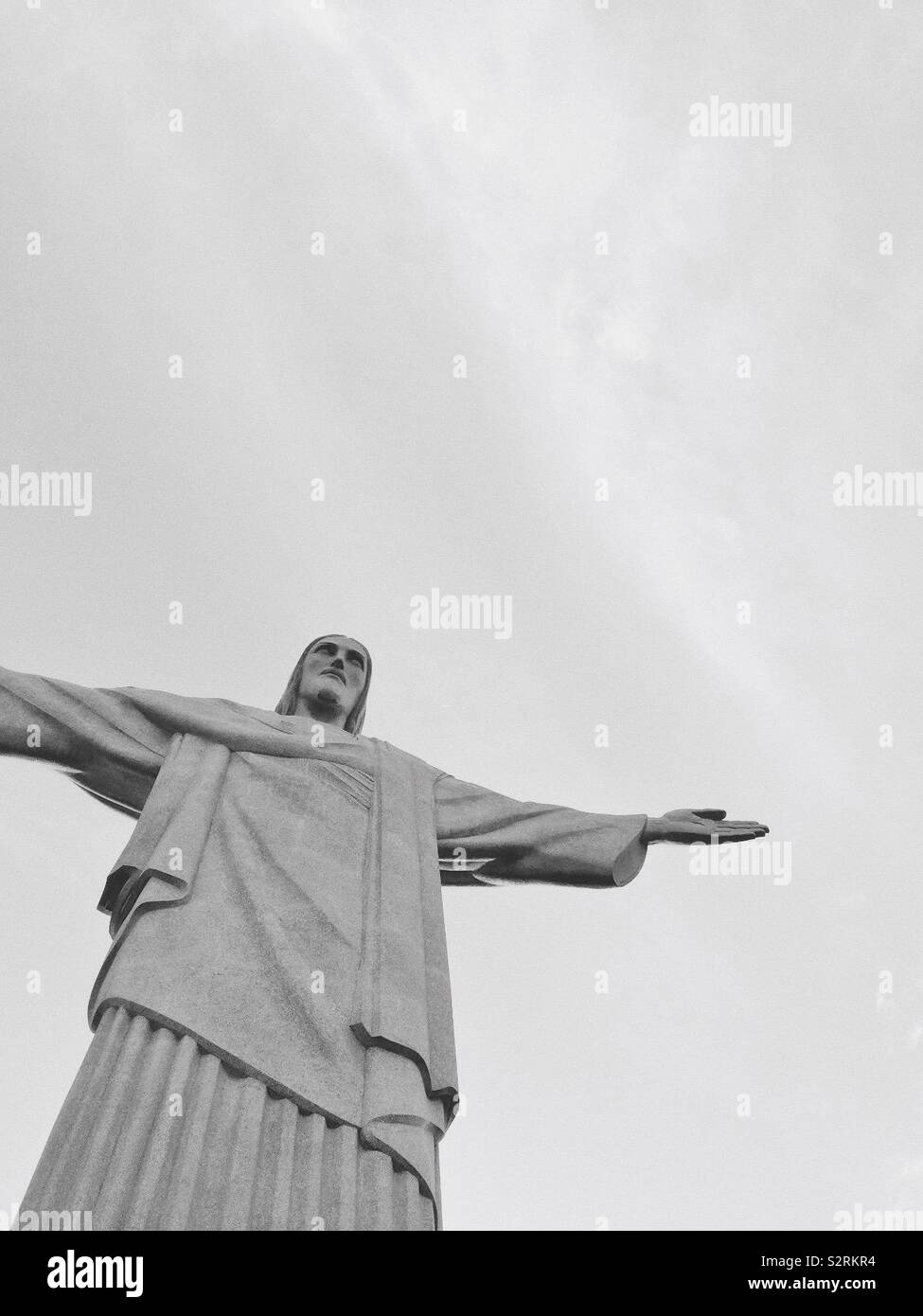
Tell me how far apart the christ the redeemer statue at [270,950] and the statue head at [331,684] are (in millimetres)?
592

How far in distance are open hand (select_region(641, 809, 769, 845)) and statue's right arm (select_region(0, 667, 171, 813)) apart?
3389 millimetres

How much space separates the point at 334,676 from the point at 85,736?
241cm

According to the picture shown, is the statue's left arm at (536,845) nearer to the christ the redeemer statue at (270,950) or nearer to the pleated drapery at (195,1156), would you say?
the christ the redeemer statue at (270,950)

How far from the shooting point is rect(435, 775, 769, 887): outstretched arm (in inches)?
385

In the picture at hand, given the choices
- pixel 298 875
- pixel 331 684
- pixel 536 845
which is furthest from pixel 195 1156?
pixel 331 684

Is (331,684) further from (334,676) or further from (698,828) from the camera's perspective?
(698,828)

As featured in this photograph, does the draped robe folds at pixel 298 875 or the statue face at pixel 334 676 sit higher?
the statue face at pixel 334 676

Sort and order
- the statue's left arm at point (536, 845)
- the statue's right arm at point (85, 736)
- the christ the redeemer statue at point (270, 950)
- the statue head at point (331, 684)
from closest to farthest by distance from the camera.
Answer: the christ the redeemer statue at point (270, 950), the statue's right arm at point (85, 736), the statue's left arm at point (536, 845), the statue head at point (331, 684)

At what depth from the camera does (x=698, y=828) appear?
32.3 feet

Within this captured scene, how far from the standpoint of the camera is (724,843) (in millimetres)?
9875

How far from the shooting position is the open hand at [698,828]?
9.83 m

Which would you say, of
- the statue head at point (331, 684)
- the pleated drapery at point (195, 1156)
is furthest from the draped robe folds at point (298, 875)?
the statue head at point (331, 684)
